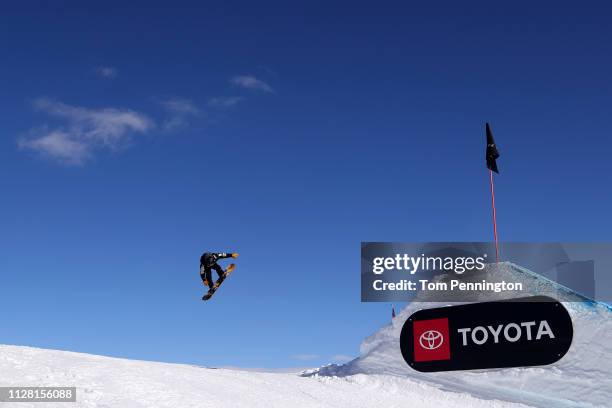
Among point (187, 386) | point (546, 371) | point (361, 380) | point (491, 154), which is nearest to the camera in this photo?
point (187, 386)

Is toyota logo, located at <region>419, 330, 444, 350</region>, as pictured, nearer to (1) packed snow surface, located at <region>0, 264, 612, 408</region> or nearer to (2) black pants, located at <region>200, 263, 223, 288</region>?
(1) packed snow surface, located at <region>0, 264, 612, 408</region>

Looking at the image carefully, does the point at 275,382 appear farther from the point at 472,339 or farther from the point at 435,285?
the point at 472,339

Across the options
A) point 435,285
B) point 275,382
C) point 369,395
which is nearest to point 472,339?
point 275,382

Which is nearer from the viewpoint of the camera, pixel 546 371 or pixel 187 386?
pixel 187 386

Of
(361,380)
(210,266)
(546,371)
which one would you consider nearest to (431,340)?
(210,266)

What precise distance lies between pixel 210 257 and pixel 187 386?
4.45m

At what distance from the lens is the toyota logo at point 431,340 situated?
898 centimetres

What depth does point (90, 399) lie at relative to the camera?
14.5 m

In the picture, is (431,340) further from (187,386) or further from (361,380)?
(361,380)

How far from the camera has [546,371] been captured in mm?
26547

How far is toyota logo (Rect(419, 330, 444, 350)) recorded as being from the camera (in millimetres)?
8984

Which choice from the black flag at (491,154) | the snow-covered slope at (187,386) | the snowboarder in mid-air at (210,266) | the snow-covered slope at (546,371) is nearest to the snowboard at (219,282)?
the snowboarder in mid-air at (210,266)

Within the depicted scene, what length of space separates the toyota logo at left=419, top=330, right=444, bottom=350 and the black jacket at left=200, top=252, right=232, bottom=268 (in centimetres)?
1142

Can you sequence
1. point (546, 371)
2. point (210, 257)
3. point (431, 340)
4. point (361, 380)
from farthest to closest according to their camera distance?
point (546, 371) → point (361, 380) → point (210, 257) → point (431, 340)
